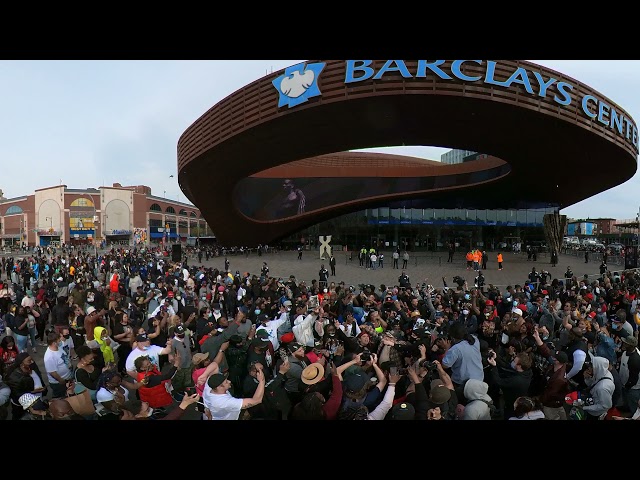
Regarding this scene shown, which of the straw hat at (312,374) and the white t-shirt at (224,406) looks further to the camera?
the straw hat at (312,374)

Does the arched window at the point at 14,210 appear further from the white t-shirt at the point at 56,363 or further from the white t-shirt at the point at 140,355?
the white t-shirt at the point at 140,355

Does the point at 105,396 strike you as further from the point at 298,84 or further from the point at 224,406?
the point at 298,84

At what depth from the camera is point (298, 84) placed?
1585 cm

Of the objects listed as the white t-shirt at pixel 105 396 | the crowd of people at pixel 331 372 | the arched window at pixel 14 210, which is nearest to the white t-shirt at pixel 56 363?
the crowd of people at pixel 331 372

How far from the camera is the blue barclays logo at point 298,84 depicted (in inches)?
609

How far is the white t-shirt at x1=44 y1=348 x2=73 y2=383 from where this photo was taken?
4.71 m

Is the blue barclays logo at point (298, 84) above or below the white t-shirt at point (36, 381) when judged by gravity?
above

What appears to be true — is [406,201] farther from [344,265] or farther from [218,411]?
[218,411]

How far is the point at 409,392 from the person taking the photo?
3.54m

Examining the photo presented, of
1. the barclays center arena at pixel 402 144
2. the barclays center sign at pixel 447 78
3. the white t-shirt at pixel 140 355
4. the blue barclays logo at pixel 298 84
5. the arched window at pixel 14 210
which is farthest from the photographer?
the arched window at pixel 14 210

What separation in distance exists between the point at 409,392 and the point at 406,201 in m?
33.5

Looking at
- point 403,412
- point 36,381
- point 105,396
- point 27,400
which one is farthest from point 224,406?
point 36,381

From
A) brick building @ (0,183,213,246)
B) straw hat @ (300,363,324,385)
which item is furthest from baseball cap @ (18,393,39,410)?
brick building @ (0,183,213,246)
